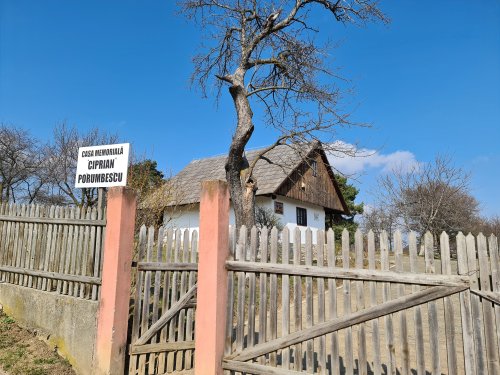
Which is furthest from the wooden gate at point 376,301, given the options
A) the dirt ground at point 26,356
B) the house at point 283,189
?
the house at point 283,189

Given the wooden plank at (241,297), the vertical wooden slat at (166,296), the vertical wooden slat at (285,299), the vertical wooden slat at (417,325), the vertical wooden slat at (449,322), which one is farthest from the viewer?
the vertical wooden slat at (166,296)

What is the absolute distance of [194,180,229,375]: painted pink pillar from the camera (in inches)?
155

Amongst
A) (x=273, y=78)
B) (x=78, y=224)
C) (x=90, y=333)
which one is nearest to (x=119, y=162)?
(x=78, y=224)

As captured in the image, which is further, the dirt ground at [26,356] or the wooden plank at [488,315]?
the dirt ground at [26,356]

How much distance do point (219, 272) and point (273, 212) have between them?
679 inches

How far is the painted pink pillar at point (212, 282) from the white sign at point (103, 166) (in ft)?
6.13

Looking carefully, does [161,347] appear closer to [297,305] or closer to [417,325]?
[297,305]

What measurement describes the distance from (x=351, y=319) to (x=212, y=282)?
1.51 meters

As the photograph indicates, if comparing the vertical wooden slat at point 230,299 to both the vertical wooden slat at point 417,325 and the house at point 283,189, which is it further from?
the house at point 283,189

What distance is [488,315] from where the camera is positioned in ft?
9.37

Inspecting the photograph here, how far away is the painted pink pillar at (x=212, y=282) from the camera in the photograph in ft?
12.9

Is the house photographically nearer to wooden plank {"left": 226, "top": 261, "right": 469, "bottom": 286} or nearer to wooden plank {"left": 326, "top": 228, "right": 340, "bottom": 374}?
wooden plank {"left": 226, "top": 261, "right": 469, "bottom": 286}

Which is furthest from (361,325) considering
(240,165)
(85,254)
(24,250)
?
(240,165)


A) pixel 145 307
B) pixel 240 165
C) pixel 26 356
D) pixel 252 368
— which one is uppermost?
pixel 240 165
